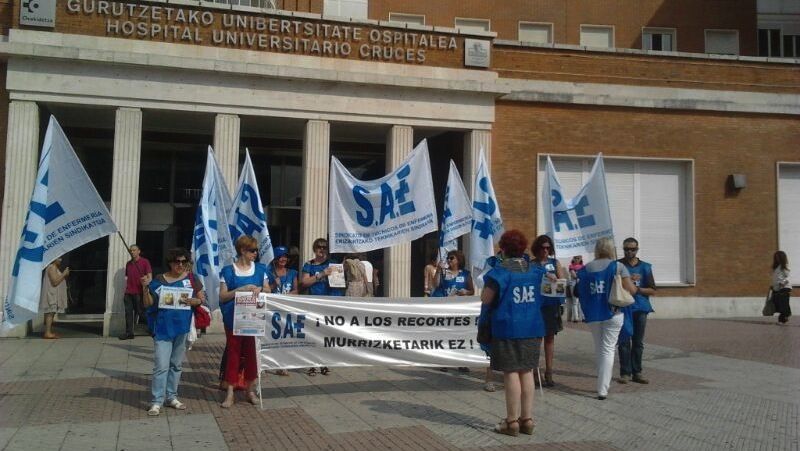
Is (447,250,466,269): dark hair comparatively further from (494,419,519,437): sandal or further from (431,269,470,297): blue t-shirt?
(494,419,519,437): sandal

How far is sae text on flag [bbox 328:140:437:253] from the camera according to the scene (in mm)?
9016

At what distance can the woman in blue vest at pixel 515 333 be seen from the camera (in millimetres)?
6137

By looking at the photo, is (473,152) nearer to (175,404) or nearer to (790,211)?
(790,211)

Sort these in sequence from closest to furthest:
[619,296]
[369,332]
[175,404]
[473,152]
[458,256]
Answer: [175,404], [619,296], [369,332], [458,256], [473,152]

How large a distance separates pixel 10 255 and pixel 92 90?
147 inches

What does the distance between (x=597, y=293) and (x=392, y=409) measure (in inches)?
112

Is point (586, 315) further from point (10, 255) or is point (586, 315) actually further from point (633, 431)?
point (10, 255)

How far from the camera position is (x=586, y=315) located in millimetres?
8102

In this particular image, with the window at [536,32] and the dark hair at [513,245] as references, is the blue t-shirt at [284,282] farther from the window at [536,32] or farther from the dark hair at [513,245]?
the window at [536,32]

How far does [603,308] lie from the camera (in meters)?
7.92

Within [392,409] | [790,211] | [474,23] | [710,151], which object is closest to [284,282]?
[392,409]

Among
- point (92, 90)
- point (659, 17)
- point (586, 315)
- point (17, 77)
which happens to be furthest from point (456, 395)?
point (659, 17)

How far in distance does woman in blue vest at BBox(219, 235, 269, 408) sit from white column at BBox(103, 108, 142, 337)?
23.2ft

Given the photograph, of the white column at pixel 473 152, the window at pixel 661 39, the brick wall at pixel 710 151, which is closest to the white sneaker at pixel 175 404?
the white column at pixel 473 152
